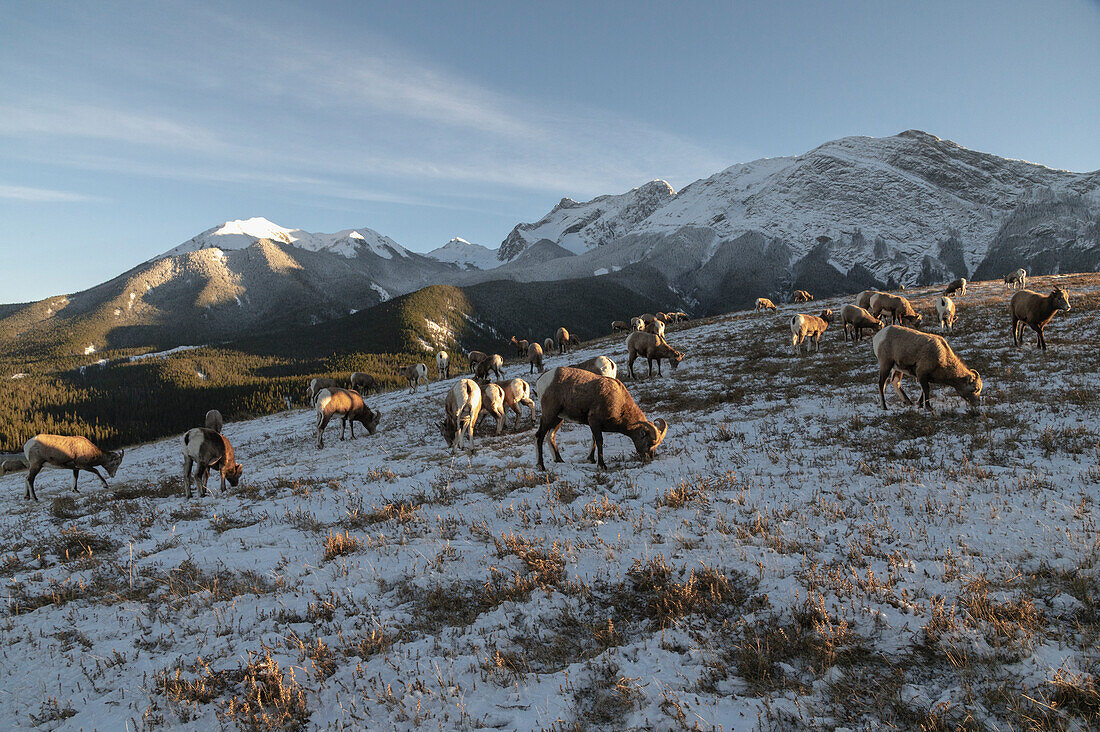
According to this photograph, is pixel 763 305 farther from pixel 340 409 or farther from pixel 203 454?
pixel 203 454

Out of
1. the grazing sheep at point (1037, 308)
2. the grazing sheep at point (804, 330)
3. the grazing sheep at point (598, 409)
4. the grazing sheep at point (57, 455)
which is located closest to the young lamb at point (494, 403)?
the grazing sheep at point (598, 409)

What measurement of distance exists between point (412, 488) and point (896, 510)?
9126 millimetres

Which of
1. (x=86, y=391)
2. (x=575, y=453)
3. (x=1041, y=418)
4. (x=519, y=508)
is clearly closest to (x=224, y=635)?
(x=519, y=508)

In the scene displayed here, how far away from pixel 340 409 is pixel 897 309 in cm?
2985

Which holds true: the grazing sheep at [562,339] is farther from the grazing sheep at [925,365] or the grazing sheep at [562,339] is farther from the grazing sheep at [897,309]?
the grazing sheep at [925,365]

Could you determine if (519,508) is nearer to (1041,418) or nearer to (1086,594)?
(1086,594)

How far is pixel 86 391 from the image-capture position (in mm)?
109000

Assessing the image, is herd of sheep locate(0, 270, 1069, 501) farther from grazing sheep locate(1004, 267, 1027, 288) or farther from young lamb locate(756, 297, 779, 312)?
young lamb locate(756, 297, 779, 312)

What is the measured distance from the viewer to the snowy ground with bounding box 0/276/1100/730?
401 centimetres

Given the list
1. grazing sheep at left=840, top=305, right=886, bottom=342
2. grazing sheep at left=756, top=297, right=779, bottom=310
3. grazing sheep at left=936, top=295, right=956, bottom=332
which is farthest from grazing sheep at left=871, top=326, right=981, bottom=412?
grazing sheep at left=756, top=297, right=779, bottom=310

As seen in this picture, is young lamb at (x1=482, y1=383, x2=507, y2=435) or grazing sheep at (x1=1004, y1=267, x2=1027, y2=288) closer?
young lamb at (x1=482, y1=383, x2=507, y2=435)

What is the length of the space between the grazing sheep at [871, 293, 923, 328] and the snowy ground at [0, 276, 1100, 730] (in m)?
16.6

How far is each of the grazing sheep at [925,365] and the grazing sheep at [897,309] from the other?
52.2 ft

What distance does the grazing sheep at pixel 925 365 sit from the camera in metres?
11.4
